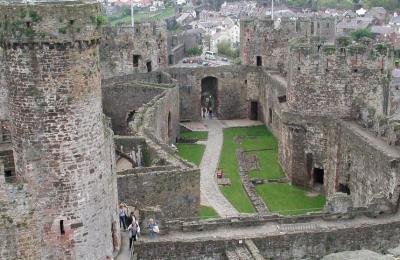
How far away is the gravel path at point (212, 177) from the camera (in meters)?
30.9

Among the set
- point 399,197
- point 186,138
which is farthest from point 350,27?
point 399,197

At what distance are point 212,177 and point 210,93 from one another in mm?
22094

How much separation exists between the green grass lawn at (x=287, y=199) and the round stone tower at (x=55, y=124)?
14.6 metres

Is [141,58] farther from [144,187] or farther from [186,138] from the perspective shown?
[144,187]

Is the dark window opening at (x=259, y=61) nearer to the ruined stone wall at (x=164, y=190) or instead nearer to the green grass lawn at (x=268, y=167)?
the green grass lawn at (x=268, y=167)

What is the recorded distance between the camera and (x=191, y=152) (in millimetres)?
41844

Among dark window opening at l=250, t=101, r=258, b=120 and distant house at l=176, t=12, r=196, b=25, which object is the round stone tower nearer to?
dark window opening at l=250, t=101, r=258, b=120

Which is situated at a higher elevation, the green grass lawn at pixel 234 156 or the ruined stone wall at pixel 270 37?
the ruined stone wall at pixel 270 37

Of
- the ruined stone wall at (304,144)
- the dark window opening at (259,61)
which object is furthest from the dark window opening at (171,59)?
the ruined stone wall at (304,144)

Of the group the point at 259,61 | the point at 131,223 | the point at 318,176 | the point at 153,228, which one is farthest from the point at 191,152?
the point at 131,223

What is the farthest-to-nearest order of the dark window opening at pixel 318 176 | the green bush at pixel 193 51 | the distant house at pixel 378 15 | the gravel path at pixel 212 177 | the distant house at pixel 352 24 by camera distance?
the distant house at pixel 378 15
the distant house at pixel 352 24
the green bush at pixel 193 51
the dark window opening at pixel 318 176
the gravel path at pixel 212 177

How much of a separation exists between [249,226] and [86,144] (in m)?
8.91

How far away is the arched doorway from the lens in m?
54.1

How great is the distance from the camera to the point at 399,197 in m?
24.7
